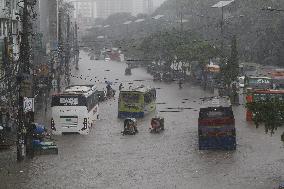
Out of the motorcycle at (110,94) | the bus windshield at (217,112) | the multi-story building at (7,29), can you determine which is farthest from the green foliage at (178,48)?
the bus windshield at (217,112)

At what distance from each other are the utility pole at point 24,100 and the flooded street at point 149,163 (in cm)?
84

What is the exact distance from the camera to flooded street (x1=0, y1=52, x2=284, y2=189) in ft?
78.1

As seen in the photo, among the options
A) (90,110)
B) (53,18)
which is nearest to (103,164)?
(90,110)

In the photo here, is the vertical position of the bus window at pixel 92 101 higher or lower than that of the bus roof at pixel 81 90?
lower

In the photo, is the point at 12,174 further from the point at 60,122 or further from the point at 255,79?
the point at 255,79

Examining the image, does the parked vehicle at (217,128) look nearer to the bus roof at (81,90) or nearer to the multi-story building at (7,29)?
the bus roof at (81,90)

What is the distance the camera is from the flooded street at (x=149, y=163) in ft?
78.1

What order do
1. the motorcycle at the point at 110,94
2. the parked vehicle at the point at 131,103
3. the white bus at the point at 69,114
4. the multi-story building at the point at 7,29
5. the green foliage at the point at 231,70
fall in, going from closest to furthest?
the white bus at the point at 69,114
the multi-story building at the point at 7,29
the parked vehicle at the point at 131,103
the green foliage at the point at 231,70
the motorcycle at the point at 110,94

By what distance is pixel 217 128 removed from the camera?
1187 inches

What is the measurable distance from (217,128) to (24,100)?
8965 millimetres

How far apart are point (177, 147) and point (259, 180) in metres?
8.42

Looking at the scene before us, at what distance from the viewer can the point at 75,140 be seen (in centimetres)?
3428

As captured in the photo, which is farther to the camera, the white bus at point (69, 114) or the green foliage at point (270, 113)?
the white bus at point (69, 114)

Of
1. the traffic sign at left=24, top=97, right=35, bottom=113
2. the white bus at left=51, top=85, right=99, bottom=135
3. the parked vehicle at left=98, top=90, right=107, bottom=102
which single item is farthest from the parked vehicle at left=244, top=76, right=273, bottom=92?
the traffic sign at left=24, top=97, right=35, bottom=113
